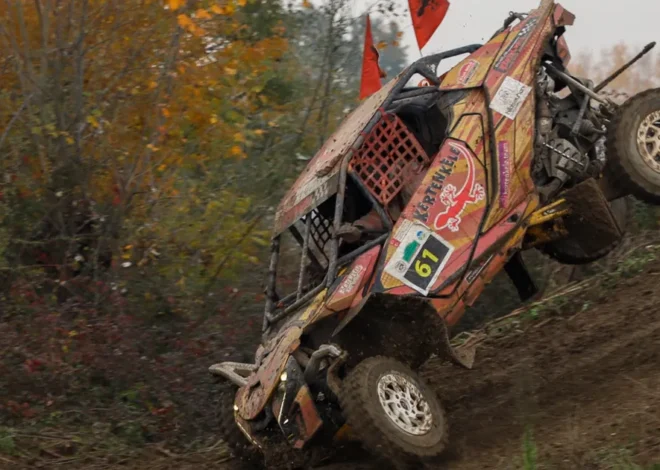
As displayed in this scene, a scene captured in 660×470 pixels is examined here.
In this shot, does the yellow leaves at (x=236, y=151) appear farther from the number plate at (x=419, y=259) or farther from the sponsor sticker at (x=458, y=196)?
the number plate at (x=419, y=259)

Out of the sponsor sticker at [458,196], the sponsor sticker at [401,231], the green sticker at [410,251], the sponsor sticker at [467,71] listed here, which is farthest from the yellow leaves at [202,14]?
the green sticker at [410,251]

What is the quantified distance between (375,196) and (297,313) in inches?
37.9

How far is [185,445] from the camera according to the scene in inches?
307

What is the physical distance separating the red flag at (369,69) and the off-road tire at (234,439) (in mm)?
3545

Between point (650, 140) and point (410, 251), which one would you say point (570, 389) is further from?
point (650, 140)

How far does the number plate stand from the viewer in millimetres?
6414

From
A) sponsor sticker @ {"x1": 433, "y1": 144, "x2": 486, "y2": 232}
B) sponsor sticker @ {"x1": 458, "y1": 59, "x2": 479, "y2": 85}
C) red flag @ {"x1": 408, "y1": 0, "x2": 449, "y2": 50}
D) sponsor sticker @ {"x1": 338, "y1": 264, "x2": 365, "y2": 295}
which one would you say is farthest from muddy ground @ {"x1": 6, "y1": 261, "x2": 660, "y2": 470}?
red flag @ {"x1": 408, "y1": 0, "x2": 449, "y2": 50}

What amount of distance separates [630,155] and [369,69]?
266 cm

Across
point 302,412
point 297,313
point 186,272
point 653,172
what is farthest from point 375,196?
point 186,272

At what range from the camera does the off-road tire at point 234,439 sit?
6.68 meters

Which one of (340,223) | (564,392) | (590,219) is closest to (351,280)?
(340,223)

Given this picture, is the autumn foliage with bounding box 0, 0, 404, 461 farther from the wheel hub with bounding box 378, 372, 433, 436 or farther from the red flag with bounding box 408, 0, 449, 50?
the wheel hub with bounding box 378, 372, 433, 436

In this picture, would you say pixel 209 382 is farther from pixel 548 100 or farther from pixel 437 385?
pixel 548 100

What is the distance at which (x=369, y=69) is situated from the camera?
9.35 m
